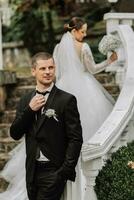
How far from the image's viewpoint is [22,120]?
4906 millimetres

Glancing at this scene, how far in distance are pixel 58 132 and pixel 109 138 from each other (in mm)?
1174

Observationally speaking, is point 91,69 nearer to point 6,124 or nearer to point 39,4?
point 6,124

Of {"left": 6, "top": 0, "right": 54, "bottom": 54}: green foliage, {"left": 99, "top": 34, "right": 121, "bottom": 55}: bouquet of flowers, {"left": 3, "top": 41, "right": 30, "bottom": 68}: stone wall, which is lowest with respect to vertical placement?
{"left": 3, "top": 41, "right": 30, "bottom": 68}: stone wall

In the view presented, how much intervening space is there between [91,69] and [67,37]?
50 cm

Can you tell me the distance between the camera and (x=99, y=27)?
1619cm

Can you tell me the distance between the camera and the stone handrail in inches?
227

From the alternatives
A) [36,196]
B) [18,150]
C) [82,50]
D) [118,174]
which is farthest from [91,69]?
[36,196]

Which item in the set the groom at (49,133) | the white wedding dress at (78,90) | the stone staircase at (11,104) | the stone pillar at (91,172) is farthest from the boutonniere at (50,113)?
the stone staircase at (11,104)

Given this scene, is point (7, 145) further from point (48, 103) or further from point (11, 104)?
point (48, 103)

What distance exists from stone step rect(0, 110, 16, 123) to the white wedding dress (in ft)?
4.66

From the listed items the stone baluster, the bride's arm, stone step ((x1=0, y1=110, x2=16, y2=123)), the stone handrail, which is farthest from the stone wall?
the stone baluster

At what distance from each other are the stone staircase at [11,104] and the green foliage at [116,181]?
281cm

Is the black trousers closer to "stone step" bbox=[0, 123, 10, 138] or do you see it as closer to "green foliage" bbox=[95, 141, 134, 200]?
"green foliage" bbox=[95, 141, 134, 200]

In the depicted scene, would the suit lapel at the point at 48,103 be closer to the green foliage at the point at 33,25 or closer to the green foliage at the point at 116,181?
the green foliage at the point at 116,181
